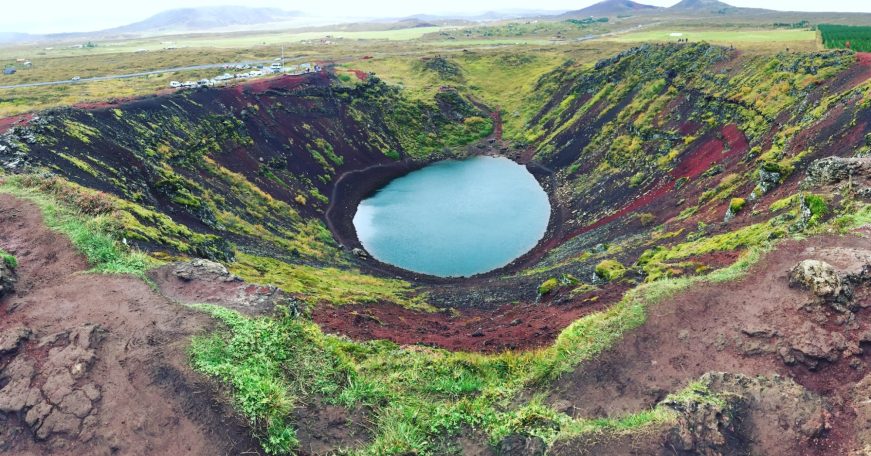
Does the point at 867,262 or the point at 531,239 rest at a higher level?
the point at 867,262

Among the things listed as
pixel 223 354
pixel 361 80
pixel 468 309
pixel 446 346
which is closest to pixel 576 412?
pixel 446 346

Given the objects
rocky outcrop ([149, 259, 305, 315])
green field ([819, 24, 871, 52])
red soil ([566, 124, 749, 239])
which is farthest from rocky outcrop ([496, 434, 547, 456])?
green field ([819, 24, 871, 52])

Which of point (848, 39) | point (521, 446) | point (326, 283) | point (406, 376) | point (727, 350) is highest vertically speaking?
point (848, 39)

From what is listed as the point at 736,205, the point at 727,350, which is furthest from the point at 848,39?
the point at 727,350

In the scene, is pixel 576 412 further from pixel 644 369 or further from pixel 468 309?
pixel 468 309

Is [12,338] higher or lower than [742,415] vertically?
higher

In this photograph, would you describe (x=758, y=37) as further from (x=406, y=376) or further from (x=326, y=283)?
(x=406, y=376)
